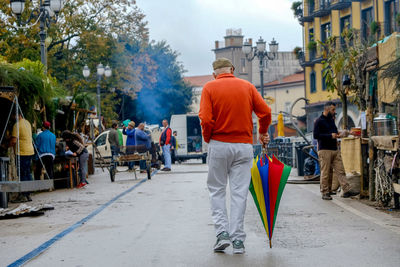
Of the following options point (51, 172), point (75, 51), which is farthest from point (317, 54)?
point (51, 172)

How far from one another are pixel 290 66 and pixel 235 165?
300ft

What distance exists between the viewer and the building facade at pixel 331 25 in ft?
132

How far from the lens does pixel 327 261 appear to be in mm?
6406

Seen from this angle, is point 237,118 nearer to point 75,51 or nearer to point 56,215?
point 56,215

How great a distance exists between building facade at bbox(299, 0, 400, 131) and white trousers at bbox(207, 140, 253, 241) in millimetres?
30810

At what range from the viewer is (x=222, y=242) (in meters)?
6.89

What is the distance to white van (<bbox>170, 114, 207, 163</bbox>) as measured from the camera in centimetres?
3661

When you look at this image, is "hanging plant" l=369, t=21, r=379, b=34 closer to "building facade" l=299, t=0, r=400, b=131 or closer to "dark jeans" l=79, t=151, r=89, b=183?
"building facade" l=299, t=0, r=400, b=131

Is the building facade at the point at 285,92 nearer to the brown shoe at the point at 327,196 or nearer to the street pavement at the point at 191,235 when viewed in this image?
the brown shoe at the point at 327,196

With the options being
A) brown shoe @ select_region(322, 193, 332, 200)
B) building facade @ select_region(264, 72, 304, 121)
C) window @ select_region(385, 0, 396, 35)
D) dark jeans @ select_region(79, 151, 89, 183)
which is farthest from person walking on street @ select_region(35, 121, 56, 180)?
building facade @ select_region(264, 72, 304, 121)

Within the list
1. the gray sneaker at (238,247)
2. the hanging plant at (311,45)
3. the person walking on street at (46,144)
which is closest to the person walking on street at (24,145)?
the person walking on street at (46,144)

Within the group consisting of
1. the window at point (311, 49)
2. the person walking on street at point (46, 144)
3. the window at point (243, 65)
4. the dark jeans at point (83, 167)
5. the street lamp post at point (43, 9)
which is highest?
the window at point (243, 65)

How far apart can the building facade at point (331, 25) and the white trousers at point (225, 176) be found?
3081 centimetres

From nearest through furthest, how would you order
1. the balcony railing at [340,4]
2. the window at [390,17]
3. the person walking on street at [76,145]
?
the person walking on street at [76,145] < the window at [390,17] < the balcony railing at [340,4]
